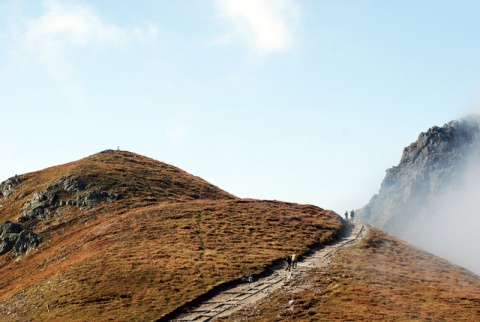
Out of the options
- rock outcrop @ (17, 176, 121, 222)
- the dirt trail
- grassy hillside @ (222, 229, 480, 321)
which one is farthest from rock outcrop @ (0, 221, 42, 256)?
grassy hillside @ (222, 229, 480, 321)

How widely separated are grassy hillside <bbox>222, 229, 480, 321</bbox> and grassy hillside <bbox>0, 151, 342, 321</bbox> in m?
8.87

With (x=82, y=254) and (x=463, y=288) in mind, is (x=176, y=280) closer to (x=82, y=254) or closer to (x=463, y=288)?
(x=82, y=254)

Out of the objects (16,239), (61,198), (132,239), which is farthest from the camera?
(61,198)

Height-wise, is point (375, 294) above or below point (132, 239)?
below

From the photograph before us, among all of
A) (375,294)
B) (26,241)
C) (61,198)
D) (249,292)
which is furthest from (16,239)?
(375,294)

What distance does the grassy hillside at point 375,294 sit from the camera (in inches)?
2013

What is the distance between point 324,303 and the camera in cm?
5394

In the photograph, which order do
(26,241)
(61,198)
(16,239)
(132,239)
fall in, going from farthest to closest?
(61,198)
(16,239)
(26,241)
(132,239)

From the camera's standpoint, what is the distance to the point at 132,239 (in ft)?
258

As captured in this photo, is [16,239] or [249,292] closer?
[249,292]

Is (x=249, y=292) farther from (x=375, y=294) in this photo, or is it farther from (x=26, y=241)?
(x=26, y=241)

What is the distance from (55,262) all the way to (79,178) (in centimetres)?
3819

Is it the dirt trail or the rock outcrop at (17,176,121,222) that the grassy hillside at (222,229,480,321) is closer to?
the dirt trail

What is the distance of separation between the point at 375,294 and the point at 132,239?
38483mm
